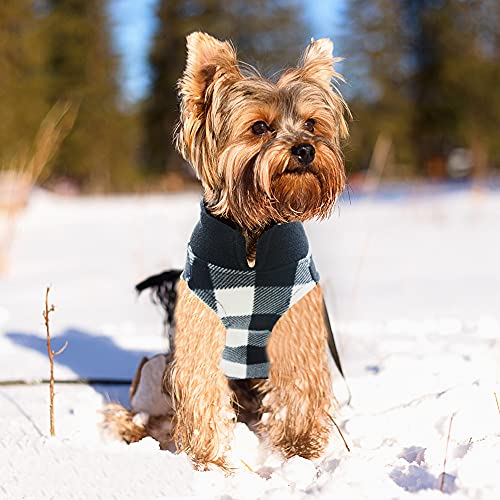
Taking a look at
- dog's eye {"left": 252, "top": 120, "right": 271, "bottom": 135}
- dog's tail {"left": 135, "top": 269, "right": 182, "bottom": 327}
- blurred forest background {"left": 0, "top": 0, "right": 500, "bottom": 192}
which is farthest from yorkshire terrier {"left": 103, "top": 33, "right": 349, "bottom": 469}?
blurred forest background {"left": 0, "top": 0, "right": 500, "bottom": 192}

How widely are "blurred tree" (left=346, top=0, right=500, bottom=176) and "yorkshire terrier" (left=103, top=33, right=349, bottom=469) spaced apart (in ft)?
83.3

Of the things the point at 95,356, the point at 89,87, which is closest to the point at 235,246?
the point at 95,356

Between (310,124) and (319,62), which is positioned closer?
(310,124)

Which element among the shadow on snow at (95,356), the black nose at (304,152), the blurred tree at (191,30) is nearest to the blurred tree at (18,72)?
the blurred tree at (191,30)

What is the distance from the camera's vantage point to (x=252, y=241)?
9.19 ft

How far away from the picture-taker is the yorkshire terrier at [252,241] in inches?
105

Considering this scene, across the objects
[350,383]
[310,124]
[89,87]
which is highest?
[89,87]

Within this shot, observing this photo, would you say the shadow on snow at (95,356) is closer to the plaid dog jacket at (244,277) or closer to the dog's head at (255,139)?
the plaid dog jacket at (244,277)

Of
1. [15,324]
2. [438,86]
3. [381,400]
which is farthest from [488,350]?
[438,86]

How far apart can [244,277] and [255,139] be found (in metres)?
0.56

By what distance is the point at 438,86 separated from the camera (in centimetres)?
2950

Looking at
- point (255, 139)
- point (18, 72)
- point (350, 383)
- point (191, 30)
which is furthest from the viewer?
point (191, 30)

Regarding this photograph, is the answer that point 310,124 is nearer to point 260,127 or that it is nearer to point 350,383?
point 260,127

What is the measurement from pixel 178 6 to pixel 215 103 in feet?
113
